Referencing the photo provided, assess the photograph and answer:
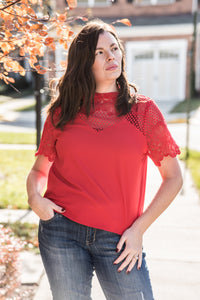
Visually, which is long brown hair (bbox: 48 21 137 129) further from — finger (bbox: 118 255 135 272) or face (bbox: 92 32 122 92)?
finger (bbox: 118 255 135 272)

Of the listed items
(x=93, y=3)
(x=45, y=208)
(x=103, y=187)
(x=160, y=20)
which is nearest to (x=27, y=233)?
(x=45, y=208)

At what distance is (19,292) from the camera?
289 centimetres

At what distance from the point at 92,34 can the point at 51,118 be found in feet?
1.54

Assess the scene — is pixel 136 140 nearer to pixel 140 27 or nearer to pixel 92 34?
pixel 92 34

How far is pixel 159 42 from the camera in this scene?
65.5 feet

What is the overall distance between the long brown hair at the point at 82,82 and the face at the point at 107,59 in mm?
24

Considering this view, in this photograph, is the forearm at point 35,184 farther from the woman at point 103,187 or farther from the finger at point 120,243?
the finger at point 120,243

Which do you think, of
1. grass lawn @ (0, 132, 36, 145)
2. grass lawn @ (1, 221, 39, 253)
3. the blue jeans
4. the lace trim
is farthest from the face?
grass lawn @ (0, 132, 36, 145)

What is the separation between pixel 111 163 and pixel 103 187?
0.12m

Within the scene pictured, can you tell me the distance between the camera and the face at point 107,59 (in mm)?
1906

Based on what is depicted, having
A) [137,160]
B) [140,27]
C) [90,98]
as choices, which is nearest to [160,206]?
[137,160]

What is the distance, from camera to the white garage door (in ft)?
65.9

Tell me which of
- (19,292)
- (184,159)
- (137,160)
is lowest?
(184,159)

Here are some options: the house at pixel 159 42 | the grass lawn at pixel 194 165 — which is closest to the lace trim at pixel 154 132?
the grass lawn at pixel 194 165
